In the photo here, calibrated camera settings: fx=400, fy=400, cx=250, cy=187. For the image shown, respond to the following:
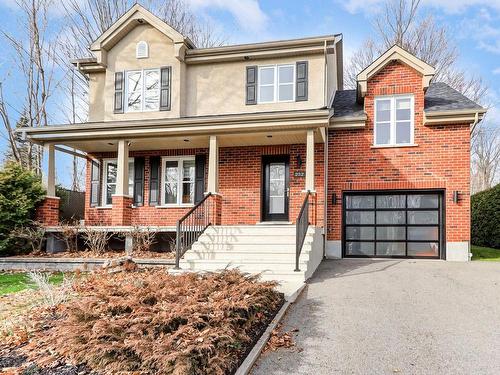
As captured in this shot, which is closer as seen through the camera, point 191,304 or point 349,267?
point 191,304

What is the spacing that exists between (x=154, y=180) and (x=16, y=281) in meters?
5.16

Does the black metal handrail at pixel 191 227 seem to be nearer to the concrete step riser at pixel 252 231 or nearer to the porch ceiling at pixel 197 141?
the concrete step riser at pixel 252 231

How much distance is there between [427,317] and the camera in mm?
5680

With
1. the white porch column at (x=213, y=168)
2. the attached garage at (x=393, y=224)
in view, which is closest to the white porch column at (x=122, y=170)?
the white porch column at (x=213, y=168)

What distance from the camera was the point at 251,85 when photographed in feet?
39.5

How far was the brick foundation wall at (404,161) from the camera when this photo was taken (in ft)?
36.1

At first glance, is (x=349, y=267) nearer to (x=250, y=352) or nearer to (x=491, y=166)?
(x=250, y=352)

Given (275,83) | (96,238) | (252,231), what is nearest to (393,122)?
(275,83)

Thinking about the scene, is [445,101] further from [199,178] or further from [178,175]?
[178,175]

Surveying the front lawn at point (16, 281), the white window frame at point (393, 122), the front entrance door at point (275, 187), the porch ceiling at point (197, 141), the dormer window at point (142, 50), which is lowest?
the front lawn at point (16, 281)

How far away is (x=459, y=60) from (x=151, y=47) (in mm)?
18203

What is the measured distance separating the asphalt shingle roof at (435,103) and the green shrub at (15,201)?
29.4ft

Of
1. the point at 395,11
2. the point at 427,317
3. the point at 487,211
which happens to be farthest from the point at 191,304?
the point at 395,11

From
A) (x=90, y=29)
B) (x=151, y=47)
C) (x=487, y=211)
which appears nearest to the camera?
(x=151, y=47)
